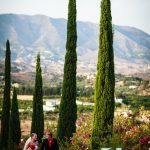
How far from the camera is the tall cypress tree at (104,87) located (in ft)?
45.6

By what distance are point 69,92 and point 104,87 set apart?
5.19m

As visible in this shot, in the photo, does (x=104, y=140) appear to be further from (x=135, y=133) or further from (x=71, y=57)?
(x=71, y=57)

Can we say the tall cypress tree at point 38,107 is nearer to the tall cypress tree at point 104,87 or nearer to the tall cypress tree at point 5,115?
the tall cypress tree at point 5,115

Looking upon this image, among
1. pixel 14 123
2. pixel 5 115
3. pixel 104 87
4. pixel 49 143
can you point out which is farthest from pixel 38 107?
pixel 49 143

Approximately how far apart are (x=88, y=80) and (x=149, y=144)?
125683mm

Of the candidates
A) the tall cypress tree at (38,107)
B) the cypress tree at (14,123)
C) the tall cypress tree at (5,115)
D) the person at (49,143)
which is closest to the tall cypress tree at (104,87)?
the person at (49,143)

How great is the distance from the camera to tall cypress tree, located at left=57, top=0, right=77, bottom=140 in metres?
19.0

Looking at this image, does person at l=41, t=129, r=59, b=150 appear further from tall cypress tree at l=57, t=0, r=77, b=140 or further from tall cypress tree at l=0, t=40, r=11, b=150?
tall cypress tree at l=0, t=40, r=11, b=150

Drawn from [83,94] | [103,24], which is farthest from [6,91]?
[83,94]

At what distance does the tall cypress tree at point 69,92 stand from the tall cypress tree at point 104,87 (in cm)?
481

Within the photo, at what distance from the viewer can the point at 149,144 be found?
1148 cm

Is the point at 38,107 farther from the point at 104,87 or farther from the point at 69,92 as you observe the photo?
the point at 104,87

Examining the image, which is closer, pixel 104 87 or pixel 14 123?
pixel 104 87

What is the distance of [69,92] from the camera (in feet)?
63.3
